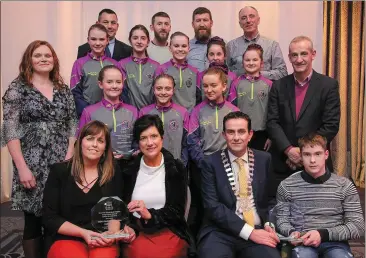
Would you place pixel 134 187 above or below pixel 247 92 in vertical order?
below

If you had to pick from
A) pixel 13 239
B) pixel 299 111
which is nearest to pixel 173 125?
pixel 299 111

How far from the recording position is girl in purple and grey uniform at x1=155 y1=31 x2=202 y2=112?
339 centimetres

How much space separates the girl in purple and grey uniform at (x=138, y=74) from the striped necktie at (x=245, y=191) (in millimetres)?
1047

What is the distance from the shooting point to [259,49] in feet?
11.0

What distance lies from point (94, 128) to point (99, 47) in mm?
1087

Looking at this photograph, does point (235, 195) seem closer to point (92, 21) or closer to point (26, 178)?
point (26, 178)

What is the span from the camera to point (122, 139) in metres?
3.02

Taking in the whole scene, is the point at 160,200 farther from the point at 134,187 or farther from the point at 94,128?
the point at 94,128

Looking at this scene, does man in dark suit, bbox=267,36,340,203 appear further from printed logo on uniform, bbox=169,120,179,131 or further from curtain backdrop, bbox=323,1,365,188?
curtain backdrop, bbox=323,1,365,188

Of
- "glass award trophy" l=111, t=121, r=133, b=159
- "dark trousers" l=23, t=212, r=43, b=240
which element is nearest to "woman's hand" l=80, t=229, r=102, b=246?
"dark trousers" l=23, t=212, r=43, b=240

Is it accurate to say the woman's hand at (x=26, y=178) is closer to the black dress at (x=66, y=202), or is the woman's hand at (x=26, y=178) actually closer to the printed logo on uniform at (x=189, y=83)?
the black dress at (x=66, y=202)

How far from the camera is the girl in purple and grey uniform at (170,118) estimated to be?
3.09m

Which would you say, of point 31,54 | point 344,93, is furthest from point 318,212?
point 344,93

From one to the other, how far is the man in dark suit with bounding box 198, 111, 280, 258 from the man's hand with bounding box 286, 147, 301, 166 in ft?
1.18
